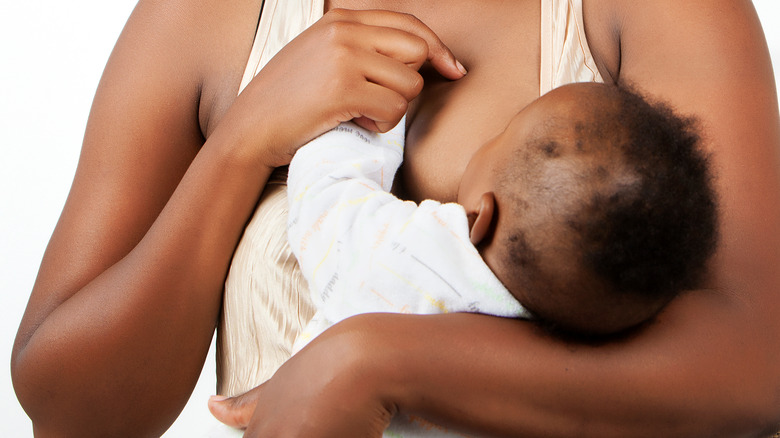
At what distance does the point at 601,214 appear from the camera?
72 centimetres

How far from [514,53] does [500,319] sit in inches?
17.4

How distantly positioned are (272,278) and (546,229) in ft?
1.21

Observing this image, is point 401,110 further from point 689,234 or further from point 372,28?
point 689,234

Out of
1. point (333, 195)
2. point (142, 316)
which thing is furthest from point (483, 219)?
point (142, 316)

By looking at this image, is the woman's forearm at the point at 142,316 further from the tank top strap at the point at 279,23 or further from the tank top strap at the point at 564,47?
the tank top strap at the point at 564,47

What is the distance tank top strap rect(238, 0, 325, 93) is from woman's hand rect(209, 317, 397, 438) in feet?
1.87

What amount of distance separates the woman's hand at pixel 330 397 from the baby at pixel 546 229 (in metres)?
0.14

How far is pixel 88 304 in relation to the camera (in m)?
0.95

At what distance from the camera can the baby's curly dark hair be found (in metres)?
0.71

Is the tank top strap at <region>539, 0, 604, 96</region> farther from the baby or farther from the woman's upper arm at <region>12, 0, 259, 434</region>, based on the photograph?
the woman's upper arm at <region>12, 0, 259, 434</region>

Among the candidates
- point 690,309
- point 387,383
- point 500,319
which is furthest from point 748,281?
point 387,383

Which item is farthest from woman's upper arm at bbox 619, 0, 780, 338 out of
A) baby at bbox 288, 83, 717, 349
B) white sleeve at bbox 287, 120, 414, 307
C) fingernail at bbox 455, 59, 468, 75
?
white sleeve at bbox 287, 120, 414, 307

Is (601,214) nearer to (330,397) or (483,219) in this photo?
(483,219)

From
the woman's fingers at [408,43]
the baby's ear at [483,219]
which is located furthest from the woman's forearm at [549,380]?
the woman's fingers at [408,43]
